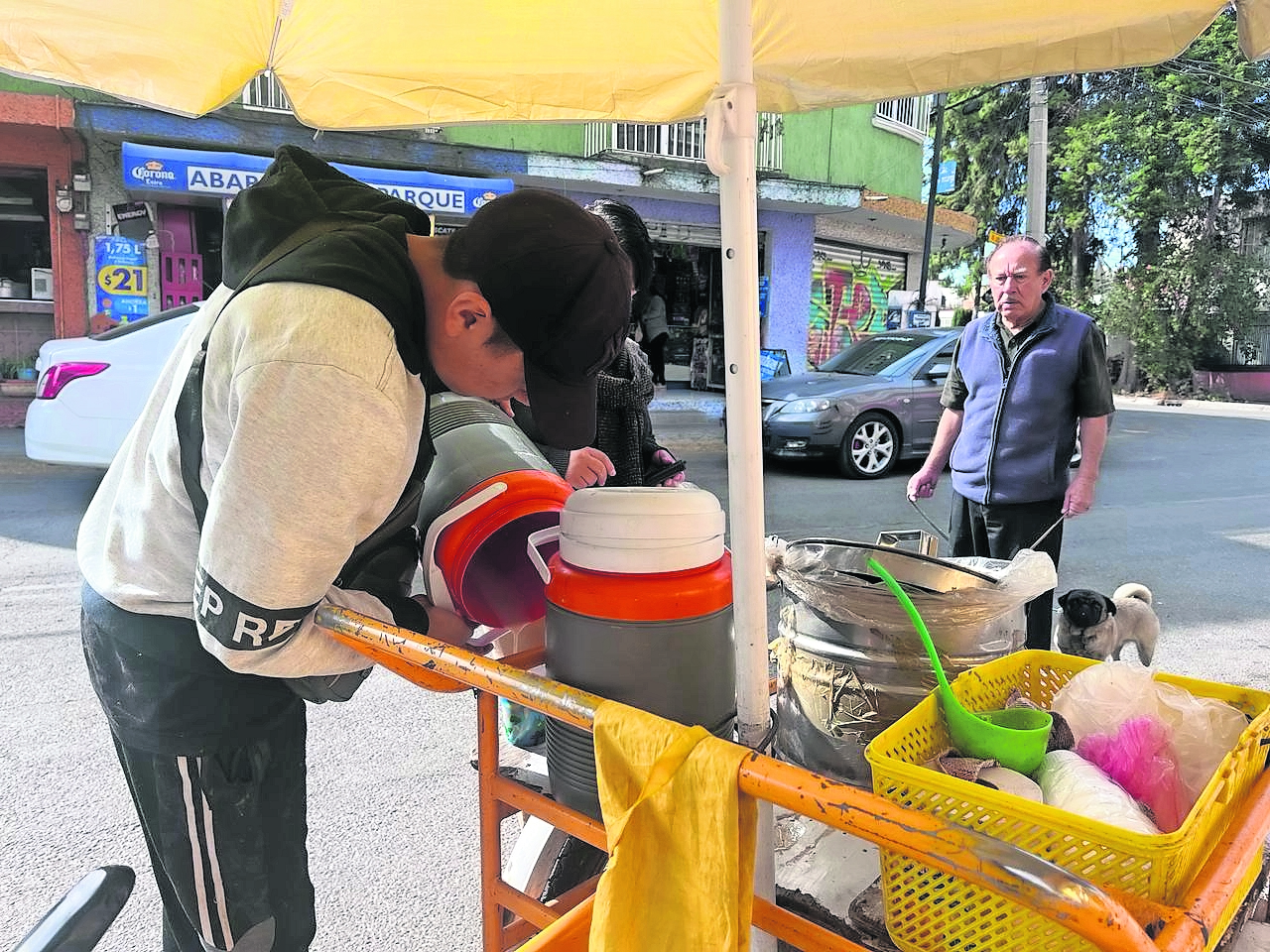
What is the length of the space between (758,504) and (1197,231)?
2665 cm

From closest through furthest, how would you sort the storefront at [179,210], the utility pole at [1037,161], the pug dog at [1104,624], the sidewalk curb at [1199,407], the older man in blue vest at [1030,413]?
the pug dog at [1104,624] → the older man in blue vest at [1030,413] → the utility pole at [1037,161] → the storefront at [179,210] → the sidewalk curb at [1199,407]

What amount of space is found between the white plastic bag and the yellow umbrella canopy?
1653 millimetres

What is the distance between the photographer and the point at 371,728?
350 centimetres

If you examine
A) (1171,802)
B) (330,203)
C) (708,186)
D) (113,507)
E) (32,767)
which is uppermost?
(708,186)

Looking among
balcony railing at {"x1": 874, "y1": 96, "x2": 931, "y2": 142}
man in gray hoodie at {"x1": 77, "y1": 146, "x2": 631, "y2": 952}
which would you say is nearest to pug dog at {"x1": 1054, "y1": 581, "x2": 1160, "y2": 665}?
man in gray hoodie at {"x1": 77, "y1": 146, "x2": 631, "y2": 952}

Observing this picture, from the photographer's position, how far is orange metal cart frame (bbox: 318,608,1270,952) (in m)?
0.79

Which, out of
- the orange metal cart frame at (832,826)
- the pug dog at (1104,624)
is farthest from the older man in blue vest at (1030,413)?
the orange metal cart frame at (832,826)

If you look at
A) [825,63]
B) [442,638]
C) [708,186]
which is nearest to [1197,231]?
[708,186]

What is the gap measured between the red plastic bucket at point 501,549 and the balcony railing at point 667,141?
11.7 m

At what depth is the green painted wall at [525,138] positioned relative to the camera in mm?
11898

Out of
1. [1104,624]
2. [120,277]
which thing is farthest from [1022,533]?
[120,277]

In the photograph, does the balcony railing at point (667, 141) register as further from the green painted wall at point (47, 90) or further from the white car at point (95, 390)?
the white car at point (95, 390)

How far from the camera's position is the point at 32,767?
3102 mm

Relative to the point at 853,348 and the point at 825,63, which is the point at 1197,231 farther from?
the point at 825,63
